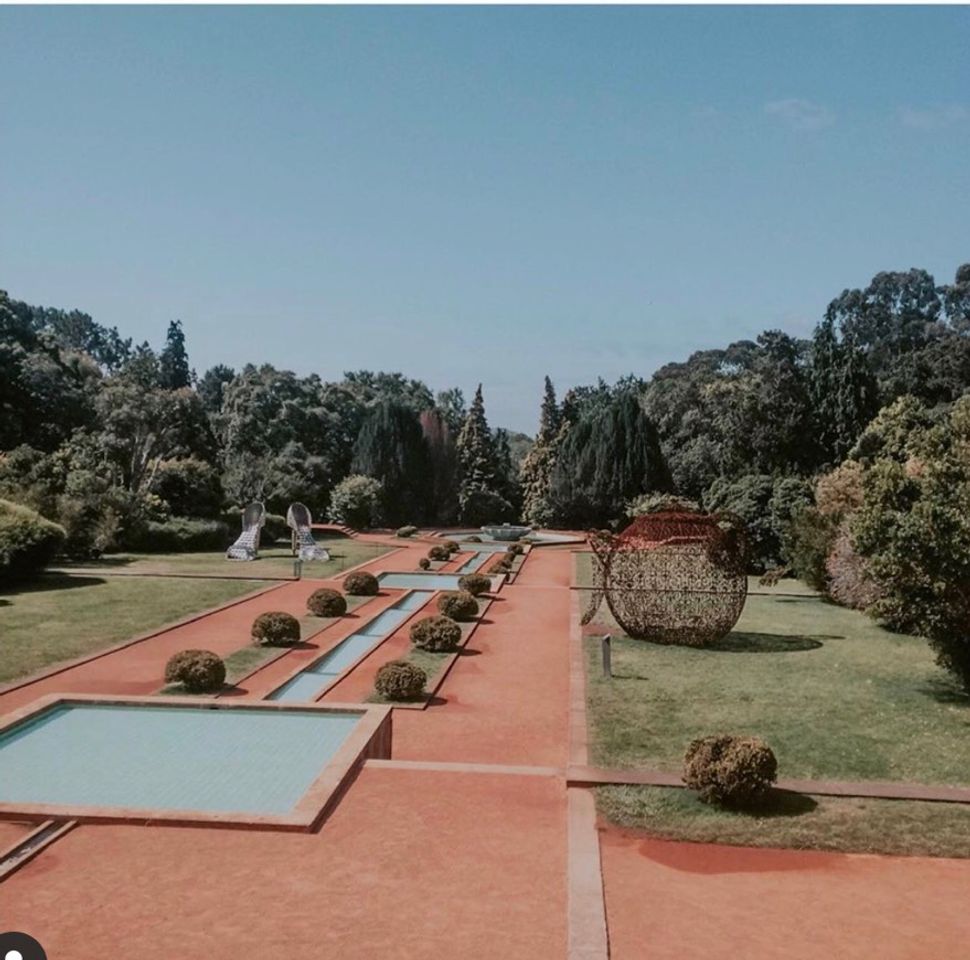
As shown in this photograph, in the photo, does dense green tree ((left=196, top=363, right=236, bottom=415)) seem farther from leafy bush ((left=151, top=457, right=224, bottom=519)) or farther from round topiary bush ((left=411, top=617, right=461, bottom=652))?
round topiary bush ((left=411, top=617, right=461, bottom=652))

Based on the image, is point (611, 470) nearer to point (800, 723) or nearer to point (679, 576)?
point (679, 576)

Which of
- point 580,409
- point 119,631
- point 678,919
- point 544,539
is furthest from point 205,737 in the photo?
point 580,409

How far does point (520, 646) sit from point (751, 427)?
2983 cm

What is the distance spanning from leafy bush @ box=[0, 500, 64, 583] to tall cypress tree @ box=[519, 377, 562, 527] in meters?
34.1

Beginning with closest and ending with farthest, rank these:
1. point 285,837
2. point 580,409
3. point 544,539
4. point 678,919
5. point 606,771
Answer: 1. point 678,919
2. point 285,837
3. point 606,771
4. point 544,539
5. point 580,409

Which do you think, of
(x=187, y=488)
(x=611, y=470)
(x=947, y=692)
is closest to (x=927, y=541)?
(x=947, y=692)

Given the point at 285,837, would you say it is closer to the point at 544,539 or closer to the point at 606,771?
the point at 606,771

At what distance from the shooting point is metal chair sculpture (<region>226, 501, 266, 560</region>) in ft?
114

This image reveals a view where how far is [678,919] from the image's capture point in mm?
7371

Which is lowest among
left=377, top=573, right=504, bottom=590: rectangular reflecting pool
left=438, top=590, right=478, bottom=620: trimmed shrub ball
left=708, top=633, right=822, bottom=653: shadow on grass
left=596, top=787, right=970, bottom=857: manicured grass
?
left=596, top=787, right=970, bottom=857: manicured grass

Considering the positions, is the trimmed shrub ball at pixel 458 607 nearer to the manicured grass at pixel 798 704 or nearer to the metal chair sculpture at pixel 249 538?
the manicured grass at pixel 798 704

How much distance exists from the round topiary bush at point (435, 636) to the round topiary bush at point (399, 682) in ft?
11.1

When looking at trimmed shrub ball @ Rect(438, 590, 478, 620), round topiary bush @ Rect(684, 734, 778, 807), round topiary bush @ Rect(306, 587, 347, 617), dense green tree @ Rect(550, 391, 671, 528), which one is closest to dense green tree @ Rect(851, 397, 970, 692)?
round topiary bush @ Rect(684, 734, 778, 807)

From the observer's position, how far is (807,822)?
962 cm
